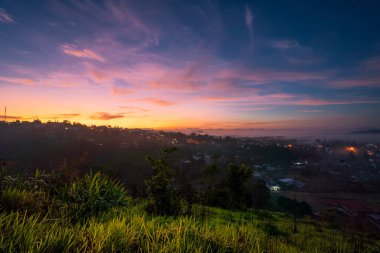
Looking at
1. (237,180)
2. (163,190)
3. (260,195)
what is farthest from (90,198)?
(260,195)

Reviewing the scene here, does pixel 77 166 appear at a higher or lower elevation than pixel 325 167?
higher

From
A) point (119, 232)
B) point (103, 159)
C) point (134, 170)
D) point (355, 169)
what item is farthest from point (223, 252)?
point (355, 169)

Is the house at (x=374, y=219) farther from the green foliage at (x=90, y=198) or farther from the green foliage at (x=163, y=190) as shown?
the green foliage at (x=90, y=198)

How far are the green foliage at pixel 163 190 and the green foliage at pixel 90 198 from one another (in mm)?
1409

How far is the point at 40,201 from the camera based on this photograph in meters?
7.06

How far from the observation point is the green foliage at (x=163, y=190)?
10000 mm

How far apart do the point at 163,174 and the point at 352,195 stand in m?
86.0

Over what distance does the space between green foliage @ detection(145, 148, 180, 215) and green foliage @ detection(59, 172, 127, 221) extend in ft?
4.62

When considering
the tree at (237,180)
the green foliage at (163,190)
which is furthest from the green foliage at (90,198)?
the tree at (237,180)

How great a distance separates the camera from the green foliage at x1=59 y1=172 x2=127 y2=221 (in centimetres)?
711

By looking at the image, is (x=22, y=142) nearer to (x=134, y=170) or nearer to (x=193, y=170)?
(x=134, y=170)

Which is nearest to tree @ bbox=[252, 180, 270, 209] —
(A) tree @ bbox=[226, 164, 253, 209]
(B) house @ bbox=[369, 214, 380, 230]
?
(A) tree @ bbox=[226, 164, 253, 209]

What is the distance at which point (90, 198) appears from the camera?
771cm

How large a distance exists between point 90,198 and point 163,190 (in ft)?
11.6
